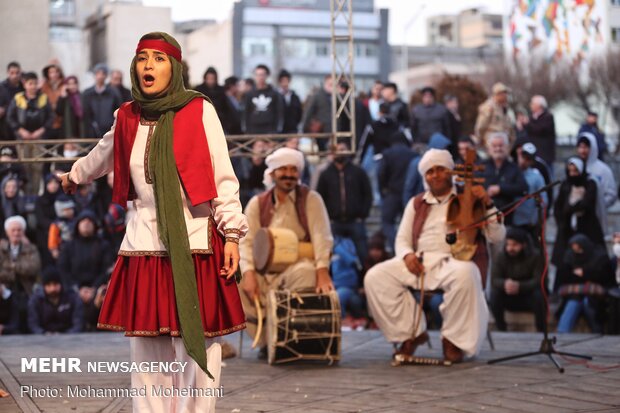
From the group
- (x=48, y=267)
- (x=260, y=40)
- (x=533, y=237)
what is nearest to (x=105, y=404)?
(x=48, y=267)

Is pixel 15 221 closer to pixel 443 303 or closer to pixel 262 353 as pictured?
pixel 262 353

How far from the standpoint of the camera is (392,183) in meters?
16.3

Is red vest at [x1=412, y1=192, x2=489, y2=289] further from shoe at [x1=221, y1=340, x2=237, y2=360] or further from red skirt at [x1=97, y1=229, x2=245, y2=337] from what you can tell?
red skirt at [x1=97, y1=229, x2=245, y2=337]

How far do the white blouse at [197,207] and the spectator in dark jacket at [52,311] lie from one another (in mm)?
7219

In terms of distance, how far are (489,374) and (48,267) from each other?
6041 millimetres

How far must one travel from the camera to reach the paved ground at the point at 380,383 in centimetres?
793

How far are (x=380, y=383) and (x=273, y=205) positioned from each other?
7.33ft

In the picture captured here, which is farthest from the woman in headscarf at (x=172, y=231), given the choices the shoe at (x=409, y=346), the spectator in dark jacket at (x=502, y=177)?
the spectator in dark jacket at (x=502, y=177)

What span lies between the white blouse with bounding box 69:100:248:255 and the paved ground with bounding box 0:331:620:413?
5.66 ft

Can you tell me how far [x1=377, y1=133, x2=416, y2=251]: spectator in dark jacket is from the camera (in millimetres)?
16120

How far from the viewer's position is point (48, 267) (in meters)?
13.8

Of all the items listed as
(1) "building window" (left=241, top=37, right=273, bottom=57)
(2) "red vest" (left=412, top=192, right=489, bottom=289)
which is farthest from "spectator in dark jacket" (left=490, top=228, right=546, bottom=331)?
(1) "building window" (left=241, top=37, right=273, bottom=57)

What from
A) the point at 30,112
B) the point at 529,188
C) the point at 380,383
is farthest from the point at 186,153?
the point at 30,112

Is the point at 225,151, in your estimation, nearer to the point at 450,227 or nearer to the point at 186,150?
the point at 186,150
